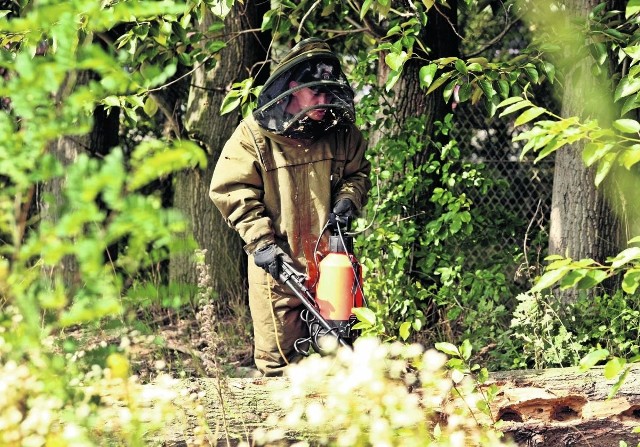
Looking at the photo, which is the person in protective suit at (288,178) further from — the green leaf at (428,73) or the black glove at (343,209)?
the green leaf at (428,73)

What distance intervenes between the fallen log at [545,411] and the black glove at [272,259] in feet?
3.06

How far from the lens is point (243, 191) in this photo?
16.6 ft

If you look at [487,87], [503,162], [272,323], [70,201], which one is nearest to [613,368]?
[70,201]

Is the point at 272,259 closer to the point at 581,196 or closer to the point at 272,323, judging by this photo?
the point at 272,323

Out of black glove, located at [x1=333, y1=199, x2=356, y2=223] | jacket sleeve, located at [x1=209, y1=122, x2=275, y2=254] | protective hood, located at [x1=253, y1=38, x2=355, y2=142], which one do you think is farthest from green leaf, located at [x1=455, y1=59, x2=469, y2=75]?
jacket sleeve, located at [x1=209, y1=122, x2=275, y2=254]

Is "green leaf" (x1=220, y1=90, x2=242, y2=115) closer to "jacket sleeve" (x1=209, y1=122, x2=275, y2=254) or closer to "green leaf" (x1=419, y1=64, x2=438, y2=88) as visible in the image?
"jacket sleeve" (x1=209, y1=122, x2=275, y2=254)

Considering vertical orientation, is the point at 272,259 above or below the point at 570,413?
above

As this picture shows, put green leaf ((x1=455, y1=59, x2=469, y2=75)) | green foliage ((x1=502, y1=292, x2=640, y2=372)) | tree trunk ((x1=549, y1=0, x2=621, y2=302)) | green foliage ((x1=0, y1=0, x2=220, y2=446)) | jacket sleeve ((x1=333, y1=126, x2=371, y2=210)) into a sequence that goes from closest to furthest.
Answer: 1. green foliage ((x1=0, y1=0, x2=220, y2=446))
2. green leaf ((x1=455, y1=59, x2=469, y2=75))
3. green foliage ((x1=502, y1=292, x2=640, y2=372))
4. jacket sleeve ((x1=333, y1=126, x2=371, y2=210))
5. tree trunk ((x1=549, y1=0, x2=621, y2=302))

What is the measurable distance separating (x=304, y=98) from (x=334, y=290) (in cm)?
108

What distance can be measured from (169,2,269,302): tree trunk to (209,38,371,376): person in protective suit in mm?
2153

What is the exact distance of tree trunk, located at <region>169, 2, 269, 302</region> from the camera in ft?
24.5

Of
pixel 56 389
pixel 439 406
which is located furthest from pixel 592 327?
pixel 56 389

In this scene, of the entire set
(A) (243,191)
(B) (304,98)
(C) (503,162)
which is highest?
(B) (304,98)

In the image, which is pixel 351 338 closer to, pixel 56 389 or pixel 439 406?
pixel 439 406
